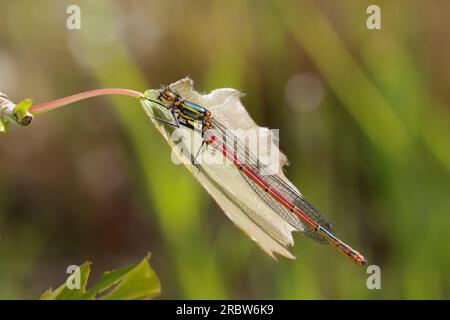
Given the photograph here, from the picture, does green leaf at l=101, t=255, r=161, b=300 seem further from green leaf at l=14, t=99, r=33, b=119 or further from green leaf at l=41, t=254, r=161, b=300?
green leaf at l=14, t=99, r=33, b=119

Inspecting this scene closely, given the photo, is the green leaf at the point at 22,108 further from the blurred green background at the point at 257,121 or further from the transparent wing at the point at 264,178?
the blurred green background at the point at 257,121

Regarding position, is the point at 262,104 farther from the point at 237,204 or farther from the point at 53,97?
the point at 237,204

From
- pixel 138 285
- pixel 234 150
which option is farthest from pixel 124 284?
pixel 234 150

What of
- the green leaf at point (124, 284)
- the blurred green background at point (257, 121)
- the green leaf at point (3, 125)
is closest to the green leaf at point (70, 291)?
the green leaf at point (124, 284)

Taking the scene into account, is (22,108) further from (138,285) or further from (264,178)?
(264,178)

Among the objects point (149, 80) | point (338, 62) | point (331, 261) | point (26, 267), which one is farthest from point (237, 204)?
point (149, 80)

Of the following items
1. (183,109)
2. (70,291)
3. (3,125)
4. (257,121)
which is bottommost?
(70,291)

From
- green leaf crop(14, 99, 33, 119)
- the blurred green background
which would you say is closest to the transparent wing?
green leaf crop(14, 99, 33, 119)
